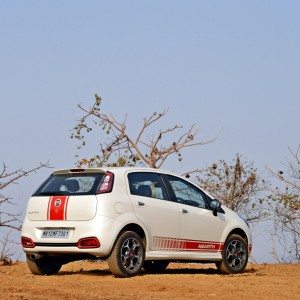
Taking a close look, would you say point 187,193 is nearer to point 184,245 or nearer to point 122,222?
point 184,245

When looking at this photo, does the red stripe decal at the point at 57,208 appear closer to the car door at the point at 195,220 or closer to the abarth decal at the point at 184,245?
the abarth decal at the point at 184,245

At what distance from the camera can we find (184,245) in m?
15.2

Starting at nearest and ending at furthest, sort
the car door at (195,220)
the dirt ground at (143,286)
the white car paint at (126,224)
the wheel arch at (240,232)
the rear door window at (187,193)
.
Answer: the dirt ground at (143,286)
the white car paint at (126,224)
the car door at (195,220)
the rear door window at (187,193)
the wheel arch at (240,232)

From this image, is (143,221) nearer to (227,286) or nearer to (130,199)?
(130,199)

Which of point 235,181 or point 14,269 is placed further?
point 235,181

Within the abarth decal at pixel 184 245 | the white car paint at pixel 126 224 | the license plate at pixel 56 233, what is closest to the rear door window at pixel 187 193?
the white car paint at pixel 126 224

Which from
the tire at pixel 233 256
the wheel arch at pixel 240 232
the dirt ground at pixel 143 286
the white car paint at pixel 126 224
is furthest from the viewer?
the wheel arch at pixel 240 232

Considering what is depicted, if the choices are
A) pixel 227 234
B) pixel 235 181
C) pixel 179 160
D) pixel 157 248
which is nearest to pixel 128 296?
pixel 157 248

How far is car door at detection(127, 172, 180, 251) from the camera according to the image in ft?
47.4

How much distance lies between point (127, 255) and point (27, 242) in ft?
5.26

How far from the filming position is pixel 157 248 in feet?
48.3

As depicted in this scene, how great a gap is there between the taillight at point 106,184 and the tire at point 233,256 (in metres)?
2.77

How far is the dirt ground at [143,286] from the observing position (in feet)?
38.7

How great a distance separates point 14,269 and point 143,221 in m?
3.47
